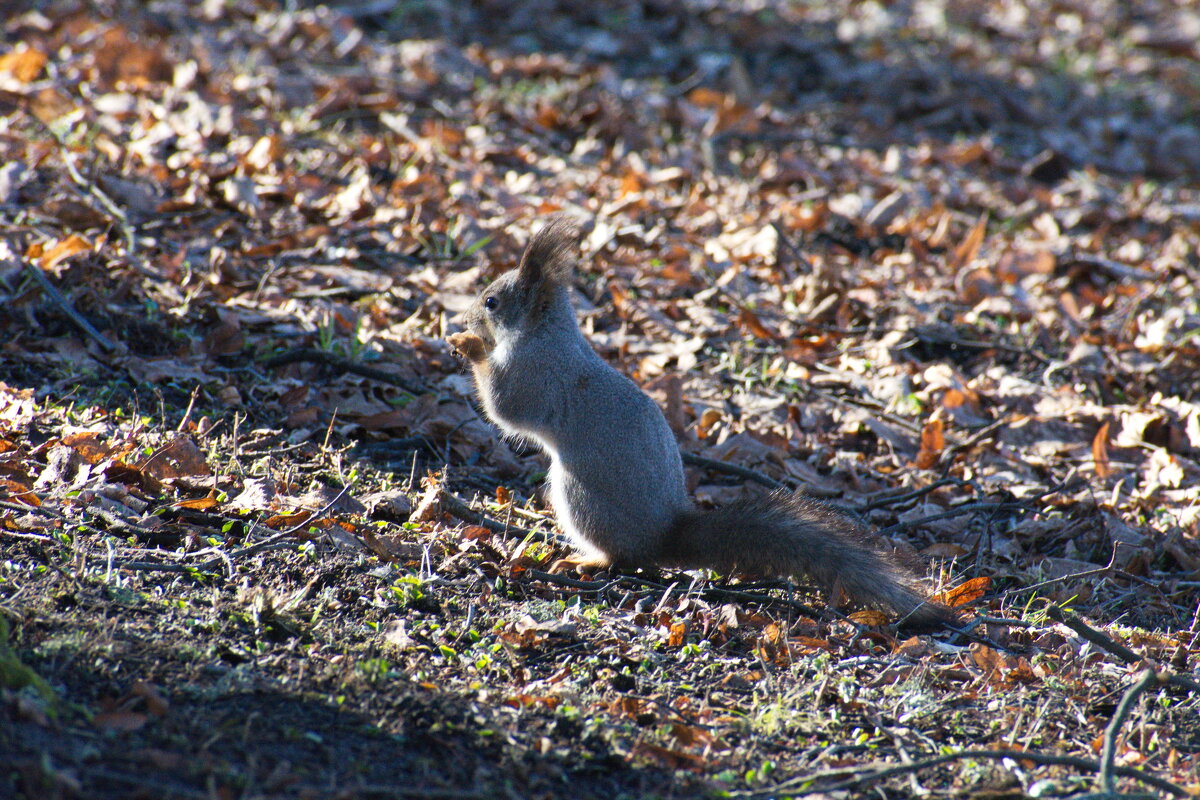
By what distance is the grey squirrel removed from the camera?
3.02 meters

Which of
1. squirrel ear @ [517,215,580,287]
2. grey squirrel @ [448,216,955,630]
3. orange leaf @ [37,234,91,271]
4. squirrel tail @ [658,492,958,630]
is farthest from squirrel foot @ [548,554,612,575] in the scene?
orange leaf @ [37,234,91,271]

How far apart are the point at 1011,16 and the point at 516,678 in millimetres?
9444

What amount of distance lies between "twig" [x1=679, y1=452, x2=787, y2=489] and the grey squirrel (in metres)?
0.55

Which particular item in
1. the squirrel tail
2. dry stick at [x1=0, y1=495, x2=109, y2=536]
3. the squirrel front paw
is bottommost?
the squirrel tail

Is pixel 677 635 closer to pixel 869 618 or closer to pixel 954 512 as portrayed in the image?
pixel 869 618

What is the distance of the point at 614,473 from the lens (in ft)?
10.9

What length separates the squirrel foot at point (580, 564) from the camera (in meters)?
3.29

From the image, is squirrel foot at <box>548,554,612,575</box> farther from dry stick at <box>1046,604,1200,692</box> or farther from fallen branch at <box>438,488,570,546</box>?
dry stick at <box>1046,604,1200,692</box>

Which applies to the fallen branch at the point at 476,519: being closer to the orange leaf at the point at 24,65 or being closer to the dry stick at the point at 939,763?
the dry stick at the point at 939,763

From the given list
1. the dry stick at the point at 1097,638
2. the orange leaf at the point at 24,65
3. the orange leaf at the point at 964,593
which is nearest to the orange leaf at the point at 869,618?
the orange leaf at the point at 964,593

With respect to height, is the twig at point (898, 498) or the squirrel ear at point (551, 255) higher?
the squirrel ear at point (551, 255)

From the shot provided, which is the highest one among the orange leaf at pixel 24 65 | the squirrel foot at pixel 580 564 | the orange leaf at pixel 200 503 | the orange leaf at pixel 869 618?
the orange leaf at pixel 24 65

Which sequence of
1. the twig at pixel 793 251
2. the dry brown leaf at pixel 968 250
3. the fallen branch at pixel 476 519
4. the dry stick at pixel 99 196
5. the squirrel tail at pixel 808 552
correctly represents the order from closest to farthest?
1. the squirrel tail at pixel 808 552
2. the fallen branch at pixel 476 519
3. the dry stick at pixel 99 196
4. the twig at pixel 793 251
5. the dry brown leaf at pixel 968 250

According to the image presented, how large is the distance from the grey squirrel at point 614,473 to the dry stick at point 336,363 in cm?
50
